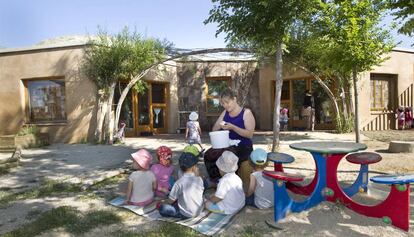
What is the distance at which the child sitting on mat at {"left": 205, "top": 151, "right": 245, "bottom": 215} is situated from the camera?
3.97 m

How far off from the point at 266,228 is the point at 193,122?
5.23 m

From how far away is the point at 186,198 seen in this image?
3916 millimetres

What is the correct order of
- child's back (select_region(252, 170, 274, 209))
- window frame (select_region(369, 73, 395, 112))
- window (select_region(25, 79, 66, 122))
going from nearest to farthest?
1. child's back (select_region(252, 170, 274, 209))
2. window (select_region(25, 79, 66, 122))
3. window frame (select_region(369, 73, 395, 112))

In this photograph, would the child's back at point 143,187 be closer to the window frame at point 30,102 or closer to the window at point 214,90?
the window frame at point 30,102

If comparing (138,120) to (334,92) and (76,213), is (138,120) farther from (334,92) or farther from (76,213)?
(76,213)

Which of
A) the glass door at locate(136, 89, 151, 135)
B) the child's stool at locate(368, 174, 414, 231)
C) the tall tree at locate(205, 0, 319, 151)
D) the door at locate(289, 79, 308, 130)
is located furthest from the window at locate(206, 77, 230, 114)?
the child's stool at locate(368, 174, 414, 231)

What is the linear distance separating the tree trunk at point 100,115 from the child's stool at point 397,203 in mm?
10039

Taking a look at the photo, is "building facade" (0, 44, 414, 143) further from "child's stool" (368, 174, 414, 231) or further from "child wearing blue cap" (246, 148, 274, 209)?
"child's stool" (368, 174, 414, 231)

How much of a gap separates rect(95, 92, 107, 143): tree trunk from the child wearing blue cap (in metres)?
8.65

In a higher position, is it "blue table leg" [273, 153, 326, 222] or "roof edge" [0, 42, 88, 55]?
"roof edge" [0, 42, 88, 55]

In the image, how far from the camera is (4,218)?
4.11 meters

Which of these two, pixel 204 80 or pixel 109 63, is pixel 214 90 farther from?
pixel 109 63

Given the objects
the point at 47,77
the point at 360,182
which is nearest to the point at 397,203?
the point at 360,182

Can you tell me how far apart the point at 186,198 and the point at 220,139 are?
3.60ft
